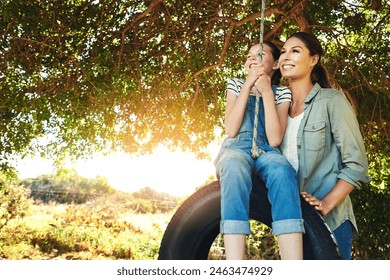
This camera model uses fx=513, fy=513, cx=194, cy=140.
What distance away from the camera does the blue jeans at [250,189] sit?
82.7 inches

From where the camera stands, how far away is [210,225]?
2492mm

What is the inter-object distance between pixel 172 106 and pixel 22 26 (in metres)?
2.15

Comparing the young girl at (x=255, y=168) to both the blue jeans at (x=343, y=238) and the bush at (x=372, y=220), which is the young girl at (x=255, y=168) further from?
the bush at (x=372, y=220)

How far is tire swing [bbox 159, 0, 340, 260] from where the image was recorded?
2.22 meters

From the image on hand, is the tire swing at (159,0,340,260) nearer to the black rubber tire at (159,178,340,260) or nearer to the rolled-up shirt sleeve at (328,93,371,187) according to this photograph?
the black rubber tire at (159,178,340,260)

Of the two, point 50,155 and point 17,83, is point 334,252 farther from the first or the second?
point 50,155

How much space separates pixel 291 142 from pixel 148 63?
169 inches

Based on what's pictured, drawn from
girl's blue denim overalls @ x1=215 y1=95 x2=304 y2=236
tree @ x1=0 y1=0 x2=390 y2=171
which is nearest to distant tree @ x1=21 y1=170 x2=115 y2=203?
tree @ x1=0 y1=0 x2=390 y2=171

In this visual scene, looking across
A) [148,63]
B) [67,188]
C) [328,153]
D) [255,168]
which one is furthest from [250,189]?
[67,188]

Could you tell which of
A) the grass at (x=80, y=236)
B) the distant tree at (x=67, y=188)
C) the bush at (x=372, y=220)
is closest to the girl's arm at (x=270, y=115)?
the bush at (x=372, y=220)

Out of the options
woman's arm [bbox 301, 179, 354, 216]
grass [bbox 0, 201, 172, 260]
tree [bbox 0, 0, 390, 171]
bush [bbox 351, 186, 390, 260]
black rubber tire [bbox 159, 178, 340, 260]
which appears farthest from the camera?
grass [bbox 0, 201, 172, 260]

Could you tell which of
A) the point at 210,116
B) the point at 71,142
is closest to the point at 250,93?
the point at 210,116

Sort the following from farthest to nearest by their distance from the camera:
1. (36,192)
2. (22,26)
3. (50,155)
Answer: (36,192) → (50,155) → (22,26)

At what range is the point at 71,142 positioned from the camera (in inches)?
324
